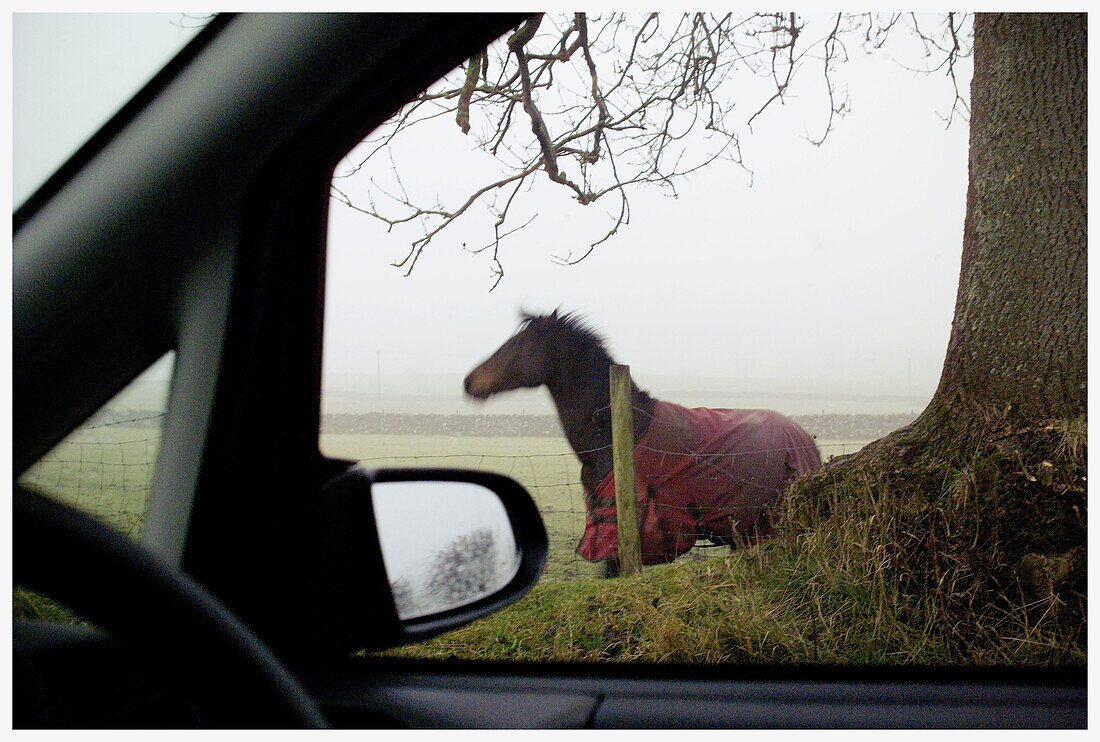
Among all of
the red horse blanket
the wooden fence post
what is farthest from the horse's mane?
the red horse blanket

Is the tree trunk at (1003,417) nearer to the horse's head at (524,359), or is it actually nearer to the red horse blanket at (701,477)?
the red horse blanket at (701,477)

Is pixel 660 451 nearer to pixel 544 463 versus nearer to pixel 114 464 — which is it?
pixel 544 463

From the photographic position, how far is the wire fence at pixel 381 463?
1.93 ft

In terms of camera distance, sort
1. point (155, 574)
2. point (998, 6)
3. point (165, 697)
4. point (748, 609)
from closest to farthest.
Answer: point (155, 574)
point (165, 697)
point (998, 6)
point (748, 609)

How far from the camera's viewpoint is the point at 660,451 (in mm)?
2227

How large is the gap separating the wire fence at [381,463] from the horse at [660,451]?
61 millimetres

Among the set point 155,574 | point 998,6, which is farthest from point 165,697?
point 998,6

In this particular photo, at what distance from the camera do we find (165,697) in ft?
1.62

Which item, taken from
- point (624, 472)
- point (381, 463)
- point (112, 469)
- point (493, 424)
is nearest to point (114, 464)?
point (112, 469)

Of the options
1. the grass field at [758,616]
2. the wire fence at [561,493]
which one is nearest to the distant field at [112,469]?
the grass field at [758,616]

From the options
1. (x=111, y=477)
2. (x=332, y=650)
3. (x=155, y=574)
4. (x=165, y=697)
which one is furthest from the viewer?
(x=332, y=650)

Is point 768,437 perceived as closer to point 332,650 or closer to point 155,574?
point 332,650

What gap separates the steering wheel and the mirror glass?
12.0 inches
